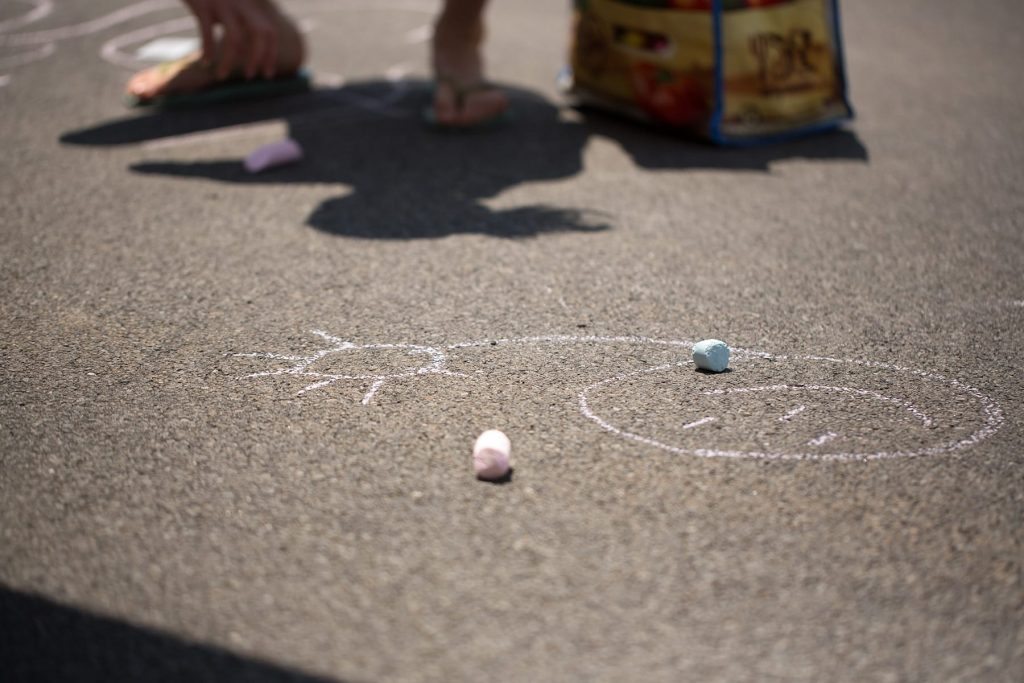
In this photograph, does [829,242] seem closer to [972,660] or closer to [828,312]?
[828,312]

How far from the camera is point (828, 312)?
314 cm

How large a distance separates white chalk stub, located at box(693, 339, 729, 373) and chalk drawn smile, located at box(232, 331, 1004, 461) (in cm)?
3

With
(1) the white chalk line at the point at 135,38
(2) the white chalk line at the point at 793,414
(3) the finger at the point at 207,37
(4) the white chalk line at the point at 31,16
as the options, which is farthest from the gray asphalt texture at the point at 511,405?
(4) the white chalk line at the point at 31,16

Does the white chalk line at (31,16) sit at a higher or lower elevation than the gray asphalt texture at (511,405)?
higher

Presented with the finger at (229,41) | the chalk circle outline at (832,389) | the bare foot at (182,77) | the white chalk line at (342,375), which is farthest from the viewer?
the bare foot at (182,77)

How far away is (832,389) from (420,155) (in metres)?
2.25

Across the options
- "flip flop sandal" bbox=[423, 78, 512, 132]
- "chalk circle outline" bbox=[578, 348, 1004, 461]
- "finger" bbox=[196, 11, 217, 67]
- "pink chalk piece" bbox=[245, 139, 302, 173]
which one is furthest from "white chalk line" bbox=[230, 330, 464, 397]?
"finger" bbox=[196, 11, 217, 67]

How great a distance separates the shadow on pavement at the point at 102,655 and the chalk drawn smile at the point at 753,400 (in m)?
0.89

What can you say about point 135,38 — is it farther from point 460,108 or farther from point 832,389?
point 832,389

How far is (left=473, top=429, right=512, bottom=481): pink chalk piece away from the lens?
2.31 meters

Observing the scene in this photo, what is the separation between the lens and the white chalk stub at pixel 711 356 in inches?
109

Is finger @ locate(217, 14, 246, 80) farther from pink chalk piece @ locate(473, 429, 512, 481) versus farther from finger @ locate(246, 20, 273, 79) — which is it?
pink chalk piece @ locate(473, 429, 512, 481)

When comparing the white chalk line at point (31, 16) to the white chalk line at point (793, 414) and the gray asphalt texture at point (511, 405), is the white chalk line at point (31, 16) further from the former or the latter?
the white chalk line at point (793, 414)

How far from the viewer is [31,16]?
6.52 metres
